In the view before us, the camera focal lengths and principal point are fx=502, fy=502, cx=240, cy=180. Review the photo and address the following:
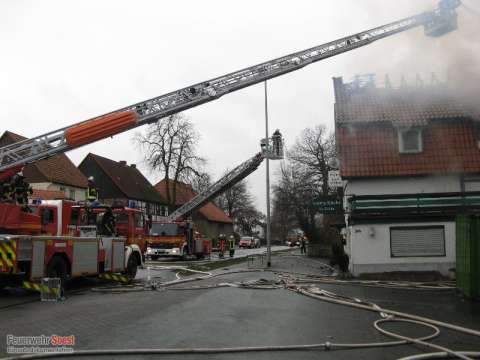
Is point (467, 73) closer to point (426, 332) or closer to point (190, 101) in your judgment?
point (190, 101)

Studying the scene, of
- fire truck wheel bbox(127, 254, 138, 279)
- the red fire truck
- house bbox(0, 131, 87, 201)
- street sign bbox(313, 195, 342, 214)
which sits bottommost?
fire truck wheel bbox(127, 254, 138, 279)

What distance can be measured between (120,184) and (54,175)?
1488cm

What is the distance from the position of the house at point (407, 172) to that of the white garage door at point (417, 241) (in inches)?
1.2

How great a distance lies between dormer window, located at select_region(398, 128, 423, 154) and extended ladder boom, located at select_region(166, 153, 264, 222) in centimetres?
1114

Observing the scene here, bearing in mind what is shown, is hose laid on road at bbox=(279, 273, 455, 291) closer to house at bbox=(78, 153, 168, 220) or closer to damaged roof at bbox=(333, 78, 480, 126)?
damaged roof at bbox=(333, 78, 480, 126)

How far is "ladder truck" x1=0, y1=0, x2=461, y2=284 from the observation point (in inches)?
446

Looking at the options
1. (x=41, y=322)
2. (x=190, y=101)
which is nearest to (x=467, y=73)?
(x=190, y=101)

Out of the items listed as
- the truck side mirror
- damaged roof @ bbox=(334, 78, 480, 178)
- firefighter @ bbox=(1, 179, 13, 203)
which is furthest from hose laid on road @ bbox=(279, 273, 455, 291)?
firefighter @ bbox=(1, 179, 13, 203)

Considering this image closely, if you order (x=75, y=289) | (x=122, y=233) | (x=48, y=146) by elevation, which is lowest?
(x=75, y=289)

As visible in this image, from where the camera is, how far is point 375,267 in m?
16.3

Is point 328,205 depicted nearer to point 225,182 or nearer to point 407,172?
point 407,172

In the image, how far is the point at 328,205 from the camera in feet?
58.9

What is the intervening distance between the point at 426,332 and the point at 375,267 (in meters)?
9.25

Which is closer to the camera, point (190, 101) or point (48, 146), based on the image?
point (48, 146)
